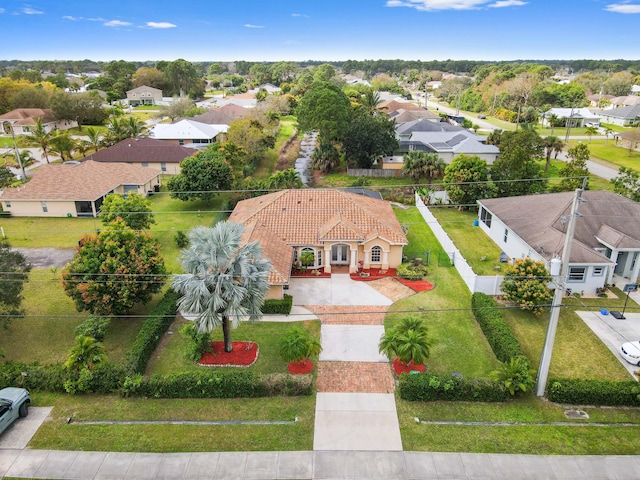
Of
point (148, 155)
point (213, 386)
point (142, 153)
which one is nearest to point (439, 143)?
point (148, 155)

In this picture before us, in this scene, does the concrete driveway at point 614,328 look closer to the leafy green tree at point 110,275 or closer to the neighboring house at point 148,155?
the leafy green tree at point 110,275

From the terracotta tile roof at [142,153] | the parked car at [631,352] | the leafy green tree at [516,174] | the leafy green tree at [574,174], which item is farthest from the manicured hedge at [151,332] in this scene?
the leafy green tree at [574,174]

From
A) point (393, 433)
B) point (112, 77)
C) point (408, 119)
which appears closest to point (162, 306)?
point (393, 433)

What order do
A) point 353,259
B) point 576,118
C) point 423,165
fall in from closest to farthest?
point 353,259 < point 423,165 < point 576,118

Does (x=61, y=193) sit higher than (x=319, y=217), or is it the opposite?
(x=319, y=217)

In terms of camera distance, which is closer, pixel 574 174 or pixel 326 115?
pixel 574 174

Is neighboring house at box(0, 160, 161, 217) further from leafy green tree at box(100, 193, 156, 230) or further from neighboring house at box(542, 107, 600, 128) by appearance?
neighboring house at box(542, 107, 600, 128)

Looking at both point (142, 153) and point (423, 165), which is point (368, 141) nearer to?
point (423, 165)
